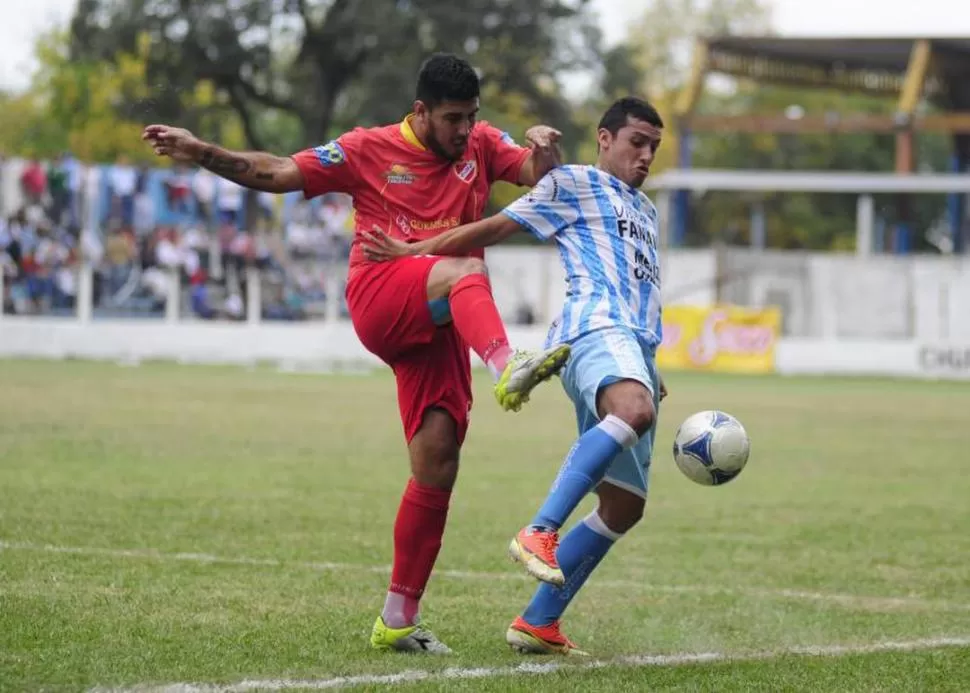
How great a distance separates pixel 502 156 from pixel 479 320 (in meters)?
1.13

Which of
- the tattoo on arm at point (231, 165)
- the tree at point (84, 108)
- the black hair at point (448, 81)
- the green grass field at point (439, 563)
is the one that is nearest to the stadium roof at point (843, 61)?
the tree at point (84, 108)

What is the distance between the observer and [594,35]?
48.9m

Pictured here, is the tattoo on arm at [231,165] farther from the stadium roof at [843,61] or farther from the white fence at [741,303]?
the stadium roof at [843,61]

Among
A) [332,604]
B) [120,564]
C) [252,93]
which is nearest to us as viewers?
[332,604]

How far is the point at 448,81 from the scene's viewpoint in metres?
6.44

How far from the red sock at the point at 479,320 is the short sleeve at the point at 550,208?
1.01 feet

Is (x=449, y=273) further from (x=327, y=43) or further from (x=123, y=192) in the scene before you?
(x=327, y=43)

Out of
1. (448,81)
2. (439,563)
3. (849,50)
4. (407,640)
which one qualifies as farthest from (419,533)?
(849,50)

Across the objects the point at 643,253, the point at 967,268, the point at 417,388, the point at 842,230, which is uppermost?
the point at 842,230

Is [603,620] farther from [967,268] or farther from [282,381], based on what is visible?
[967,268]

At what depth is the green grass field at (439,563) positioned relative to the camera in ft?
19.3

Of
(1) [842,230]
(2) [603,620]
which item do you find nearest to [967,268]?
(2) [603,620]

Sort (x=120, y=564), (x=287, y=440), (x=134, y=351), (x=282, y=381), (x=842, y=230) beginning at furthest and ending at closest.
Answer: (x=842, y=230) < (x=134, y=351) < (x=282, y=381) < (x=287, y=440) < (x=120, y=564)

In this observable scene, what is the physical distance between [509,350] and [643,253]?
0.79 metres
